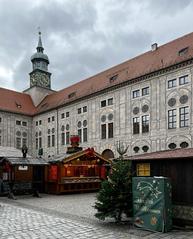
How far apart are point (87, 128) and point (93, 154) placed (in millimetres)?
19101

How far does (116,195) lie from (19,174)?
43.0 ft

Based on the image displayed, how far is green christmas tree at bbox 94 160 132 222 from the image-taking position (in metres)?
9.92

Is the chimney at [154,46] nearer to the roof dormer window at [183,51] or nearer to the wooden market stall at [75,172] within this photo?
the roof dormer window at [183,51]

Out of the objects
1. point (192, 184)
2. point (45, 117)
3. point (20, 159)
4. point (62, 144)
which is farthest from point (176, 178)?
point (45, 117)

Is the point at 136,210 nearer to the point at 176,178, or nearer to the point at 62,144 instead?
the point at 176,178

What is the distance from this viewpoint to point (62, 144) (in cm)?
4697

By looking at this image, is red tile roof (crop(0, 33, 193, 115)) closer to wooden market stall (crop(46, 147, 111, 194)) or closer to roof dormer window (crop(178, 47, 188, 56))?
roof dormer window (crop(178, 47, 188, 56))

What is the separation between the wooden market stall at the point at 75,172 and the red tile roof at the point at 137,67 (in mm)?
14764

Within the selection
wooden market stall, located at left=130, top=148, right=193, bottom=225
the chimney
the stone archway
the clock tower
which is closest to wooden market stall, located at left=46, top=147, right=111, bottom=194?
wooden market stall, located at left=130, top=148, right=193, bottom=225

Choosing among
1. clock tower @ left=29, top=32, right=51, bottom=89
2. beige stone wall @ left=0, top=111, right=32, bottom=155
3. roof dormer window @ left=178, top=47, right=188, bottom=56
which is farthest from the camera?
clock tower @ left=29, top=32, right=51, bottom=89

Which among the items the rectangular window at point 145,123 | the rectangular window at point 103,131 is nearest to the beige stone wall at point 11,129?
the rectangular window at point 103,131

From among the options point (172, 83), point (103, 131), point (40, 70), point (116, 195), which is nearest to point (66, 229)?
point (116, 195)

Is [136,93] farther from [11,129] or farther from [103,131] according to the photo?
[11,129]

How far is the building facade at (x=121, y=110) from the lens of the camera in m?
31.0
